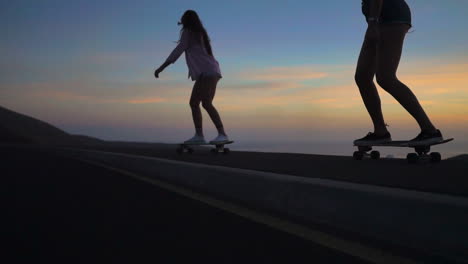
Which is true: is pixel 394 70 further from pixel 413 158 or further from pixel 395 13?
pixel 413 158

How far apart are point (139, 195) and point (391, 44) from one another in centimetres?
338

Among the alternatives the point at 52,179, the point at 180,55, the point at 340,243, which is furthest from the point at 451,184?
the point at 180,55

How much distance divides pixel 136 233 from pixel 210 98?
21.4 feet

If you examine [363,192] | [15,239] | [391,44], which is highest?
[391,44]

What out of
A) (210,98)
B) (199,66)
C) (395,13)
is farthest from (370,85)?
(199,66)

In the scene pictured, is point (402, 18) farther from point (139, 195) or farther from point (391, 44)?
point (139, 195)

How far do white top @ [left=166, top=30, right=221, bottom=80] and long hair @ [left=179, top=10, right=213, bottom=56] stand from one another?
72mm

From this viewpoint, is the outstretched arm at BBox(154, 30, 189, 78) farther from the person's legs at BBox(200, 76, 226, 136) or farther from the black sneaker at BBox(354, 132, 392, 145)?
the black sneaker at BBox(354, 132, 392, 145)

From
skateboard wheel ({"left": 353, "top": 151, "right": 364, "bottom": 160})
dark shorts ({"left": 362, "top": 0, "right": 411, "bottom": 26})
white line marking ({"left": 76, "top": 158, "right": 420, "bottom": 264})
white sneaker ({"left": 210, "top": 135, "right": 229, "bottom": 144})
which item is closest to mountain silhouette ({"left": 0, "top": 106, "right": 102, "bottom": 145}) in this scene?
white sneaker ({"left": 210, "top": 135, "right": 229, "bottom": 144})

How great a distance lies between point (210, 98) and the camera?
9.41 metres

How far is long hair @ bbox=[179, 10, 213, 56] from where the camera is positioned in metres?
9.16

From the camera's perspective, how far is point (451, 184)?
3502 millimetres

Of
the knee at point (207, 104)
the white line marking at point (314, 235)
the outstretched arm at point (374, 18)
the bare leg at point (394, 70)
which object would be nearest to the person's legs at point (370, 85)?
the bare leg at point (394, 70)

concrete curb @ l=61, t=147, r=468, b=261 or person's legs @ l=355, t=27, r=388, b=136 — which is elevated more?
person's legs @ l=355, t=27, r=388, b=136
